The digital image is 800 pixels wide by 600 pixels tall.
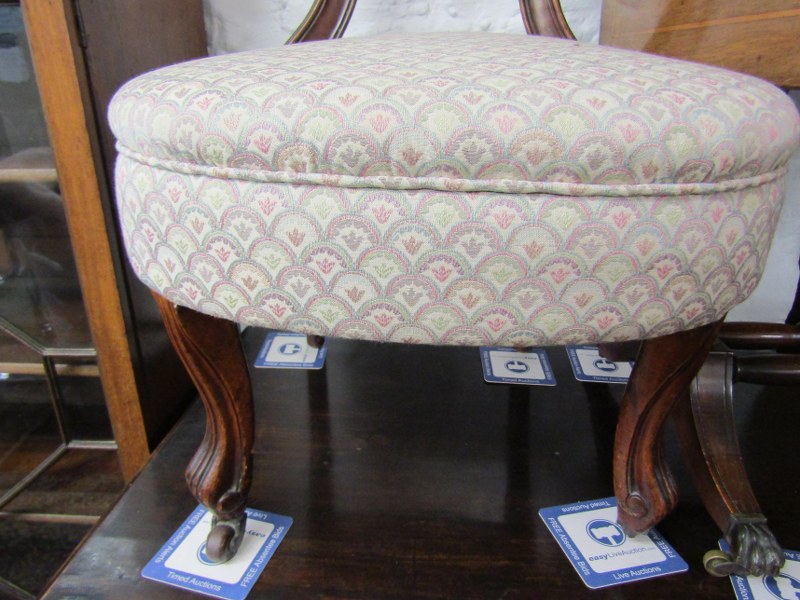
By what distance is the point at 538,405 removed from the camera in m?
0.91

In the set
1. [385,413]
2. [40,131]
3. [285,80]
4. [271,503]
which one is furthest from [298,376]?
[285,80]

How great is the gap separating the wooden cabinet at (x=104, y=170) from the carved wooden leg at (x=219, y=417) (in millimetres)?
308

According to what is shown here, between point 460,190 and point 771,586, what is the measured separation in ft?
1.80

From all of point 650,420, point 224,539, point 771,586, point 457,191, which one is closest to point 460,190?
point 457,191

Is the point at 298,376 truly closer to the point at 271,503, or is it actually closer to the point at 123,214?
the point at 271,503

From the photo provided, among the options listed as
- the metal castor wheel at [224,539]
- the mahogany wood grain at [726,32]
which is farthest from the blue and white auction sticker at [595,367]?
the metal castor wheel at [224,539]

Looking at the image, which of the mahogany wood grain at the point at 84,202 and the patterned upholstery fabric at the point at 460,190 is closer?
the patterned upholstery fabric at the point at 460,190

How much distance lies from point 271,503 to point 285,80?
504mm

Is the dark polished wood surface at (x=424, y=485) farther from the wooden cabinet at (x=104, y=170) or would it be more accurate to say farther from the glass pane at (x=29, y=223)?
the glass pane at (x=29, y=223)

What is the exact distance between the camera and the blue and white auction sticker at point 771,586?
580 mm

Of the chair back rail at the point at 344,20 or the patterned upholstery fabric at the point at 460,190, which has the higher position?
the chair back rail at the point at 344,20

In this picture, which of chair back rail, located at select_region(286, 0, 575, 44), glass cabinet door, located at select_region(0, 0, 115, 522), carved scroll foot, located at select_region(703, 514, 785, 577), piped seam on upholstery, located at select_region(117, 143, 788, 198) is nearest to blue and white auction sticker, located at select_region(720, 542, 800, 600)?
carved scroll foot, located at select_region(703, 514, 785, 577)

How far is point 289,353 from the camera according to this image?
1.05 m

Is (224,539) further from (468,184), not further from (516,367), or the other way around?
(516,367)
